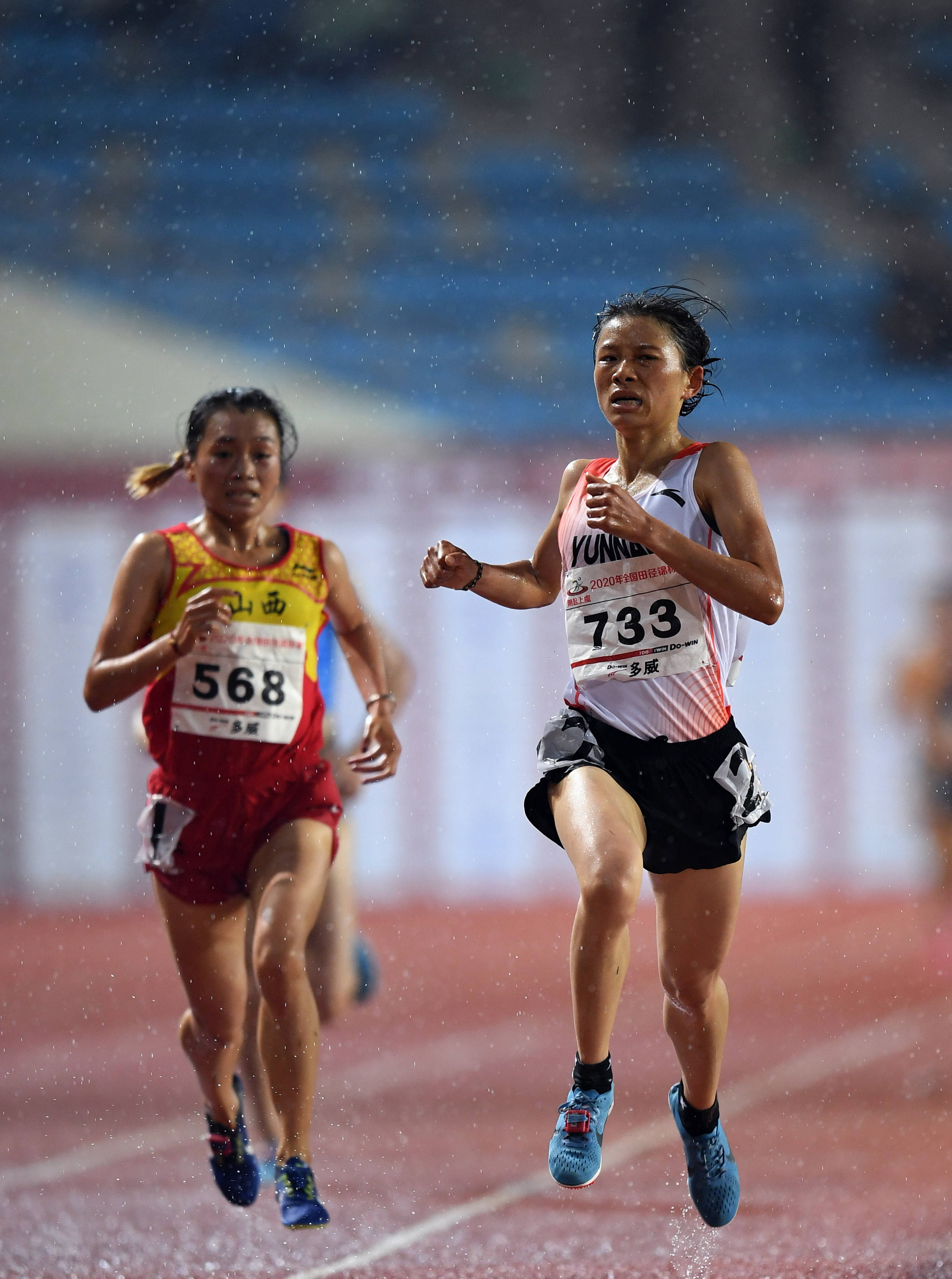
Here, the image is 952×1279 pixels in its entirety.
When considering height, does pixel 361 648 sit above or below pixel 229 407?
below

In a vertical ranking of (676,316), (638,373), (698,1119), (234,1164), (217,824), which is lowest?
(234,1164)

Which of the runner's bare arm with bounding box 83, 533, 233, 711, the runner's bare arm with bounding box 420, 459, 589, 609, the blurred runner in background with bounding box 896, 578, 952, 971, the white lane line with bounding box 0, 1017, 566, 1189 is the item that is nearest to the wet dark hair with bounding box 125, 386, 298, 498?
the runner's bare arm with bounding box 83, 533, 233, 711

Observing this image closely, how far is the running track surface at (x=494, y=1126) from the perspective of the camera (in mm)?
3713

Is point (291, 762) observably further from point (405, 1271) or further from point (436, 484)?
point (436, 484)

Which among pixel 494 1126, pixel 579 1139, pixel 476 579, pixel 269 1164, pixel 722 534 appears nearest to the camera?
pixel 579 1139

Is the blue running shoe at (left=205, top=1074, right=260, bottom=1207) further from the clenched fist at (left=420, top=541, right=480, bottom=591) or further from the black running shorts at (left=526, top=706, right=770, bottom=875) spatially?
the clenched fist at (left=420, top=541, right=480, bottom=591)

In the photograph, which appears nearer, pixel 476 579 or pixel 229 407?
pixel 476 579

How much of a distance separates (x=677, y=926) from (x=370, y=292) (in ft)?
31.0

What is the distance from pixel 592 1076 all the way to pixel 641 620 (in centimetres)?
80

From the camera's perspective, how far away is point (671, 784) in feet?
9.80

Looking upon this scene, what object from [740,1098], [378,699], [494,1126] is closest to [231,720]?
[378,699]

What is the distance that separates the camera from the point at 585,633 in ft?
9.90

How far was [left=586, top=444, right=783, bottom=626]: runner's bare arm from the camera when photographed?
2738 millimetres

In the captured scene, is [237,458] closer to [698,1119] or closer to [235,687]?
[235,687]
